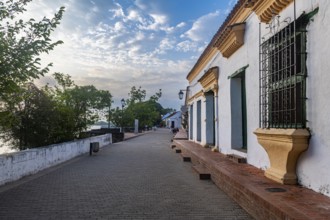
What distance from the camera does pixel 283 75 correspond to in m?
6.28

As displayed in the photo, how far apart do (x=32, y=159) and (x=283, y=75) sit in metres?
7.42

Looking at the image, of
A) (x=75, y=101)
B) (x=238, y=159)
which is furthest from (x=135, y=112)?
(x=238, y=159)

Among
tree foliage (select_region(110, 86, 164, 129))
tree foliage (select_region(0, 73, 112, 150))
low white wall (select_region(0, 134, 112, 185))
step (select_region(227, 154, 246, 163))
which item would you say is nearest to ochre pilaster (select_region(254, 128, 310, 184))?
step (select_region(227, 154, 246, 163))

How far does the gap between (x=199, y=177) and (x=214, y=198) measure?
2349mm

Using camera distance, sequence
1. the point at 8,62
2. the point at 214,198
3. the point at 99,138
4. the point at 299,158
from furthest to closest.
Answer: the point at 99,138 < the point at 214,198 < the point at 8,62 < the point at 299,158

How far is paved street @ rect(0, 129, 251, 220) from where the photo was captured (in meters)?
5.93


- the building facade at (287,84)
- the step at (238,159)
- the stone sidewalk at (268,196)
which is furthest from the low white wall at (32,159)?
the building facade at (287,84)

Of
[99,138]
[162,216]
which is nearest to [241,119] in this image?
[162,216]

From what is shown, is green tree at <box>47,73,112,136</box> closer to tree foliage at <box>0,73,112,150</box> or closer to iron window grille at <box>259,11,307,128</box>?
tree foliage at <box>0,73,112,150</box>

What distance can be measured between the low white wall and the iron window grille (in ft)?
19.7

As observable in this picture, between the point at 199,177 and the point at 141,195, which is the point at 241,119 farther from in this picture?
the point at 141,195

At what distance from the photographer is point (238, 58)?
953 centimetres

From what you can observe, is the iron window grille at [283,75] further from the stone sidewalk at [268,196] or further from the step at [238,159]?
the step at [238,159]

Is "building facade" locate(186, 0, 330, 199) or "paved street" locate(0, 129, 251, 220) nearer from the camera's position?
"building facade" locate(186, 0, 330, 199)
